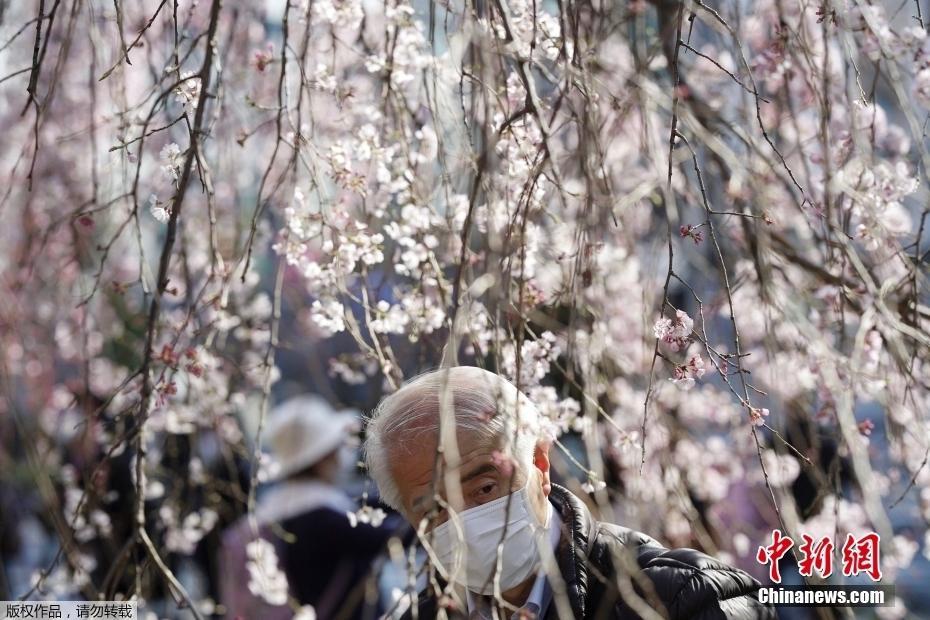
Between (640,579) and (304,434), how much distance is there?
2.06 m

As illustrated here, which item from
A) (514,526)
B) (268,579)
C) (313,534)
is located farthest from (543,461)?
(313,534)

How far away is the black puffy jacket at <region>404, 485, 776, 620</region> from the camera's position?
1465 mm

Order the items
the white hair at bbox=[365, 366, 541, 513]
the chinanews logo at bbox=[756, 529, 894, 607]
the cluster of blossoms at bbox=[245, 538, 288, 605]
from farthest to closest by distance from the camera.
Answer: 1. the cluster of blossoms at bbox=[245, 538, 288, 605]
2. the chinanews logo at bbox=[756, 529, 894, 607]
3. the white hair at bbox=[365, 366, 541, 513]

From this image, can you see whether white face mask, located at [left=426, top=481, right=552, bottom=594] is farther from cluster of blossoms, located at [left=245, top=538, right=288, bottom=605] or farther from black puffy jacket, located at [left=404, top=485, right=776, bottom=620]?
cluster of blossoms, located at [left=245, top=538, right=288, bottom=605]

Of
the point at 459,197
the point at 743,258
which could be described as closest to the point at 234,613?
the point at 459,197

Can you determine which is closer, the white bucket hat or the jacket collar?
the jacket collar

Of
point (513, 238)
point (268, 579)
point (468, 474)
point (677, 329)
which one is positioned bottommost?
point (268, 579)

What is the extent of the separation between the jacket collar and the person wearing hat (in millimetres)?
1254

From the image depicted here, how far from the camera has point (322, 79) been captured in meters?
2.14

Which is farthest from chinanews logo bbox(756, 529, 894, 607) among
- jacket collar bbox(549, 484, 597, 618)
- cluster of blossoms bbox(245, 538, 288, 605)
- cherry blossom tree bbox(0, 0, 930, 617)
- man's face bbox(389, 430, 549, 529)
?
cluster of blossoms bbox(245, 538, 288, 605)

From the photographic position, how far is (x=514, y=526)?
5.31 feet

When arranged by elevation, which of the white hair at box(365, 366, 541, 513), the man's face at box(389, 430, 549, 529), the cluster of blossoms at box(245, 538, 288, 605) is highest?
the white hair at box(365, 366, 541, 513)

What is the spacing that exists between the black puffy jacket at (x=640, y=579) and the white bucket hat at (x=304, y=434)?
5.19 ft

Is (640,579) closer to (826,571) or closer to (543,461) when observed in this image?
(543,461)
